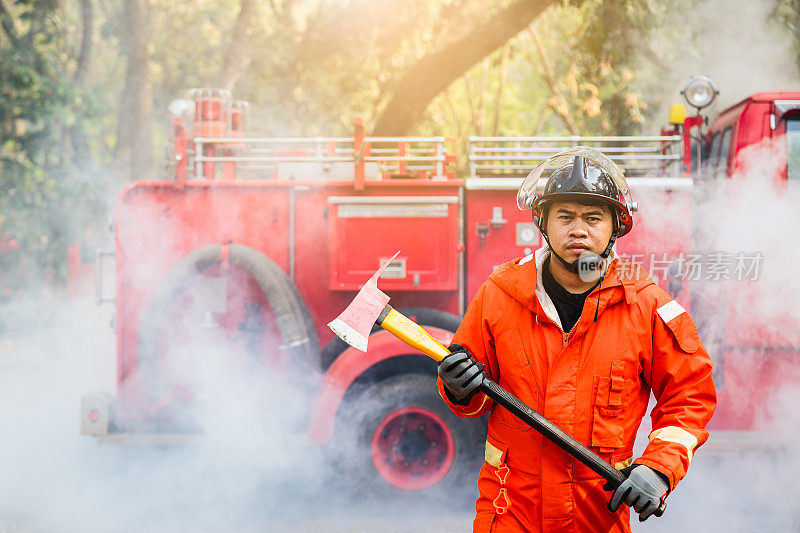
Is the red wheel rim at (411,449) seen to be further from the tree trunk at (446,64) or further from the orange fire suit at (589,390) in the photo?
the tree trunk at (446,64)

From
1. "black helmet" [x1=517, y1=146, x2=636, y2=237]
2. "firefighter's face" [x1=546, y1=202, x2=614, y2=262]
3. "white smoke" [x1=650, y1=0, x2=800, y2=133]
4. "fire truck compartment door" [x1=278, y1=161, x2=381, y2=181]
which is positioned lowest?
"firefighter's face" [x1=546, y1=202, x2=614, y2=262]

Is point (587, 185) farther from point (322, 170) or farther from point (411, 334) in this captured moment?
point (322, 170)

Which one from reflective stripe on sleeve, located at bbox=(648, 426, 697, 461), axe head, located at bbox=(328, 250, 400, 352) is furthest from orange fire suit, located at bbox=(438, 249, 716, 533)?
axe head, located at bbox=(328, 250, 400, 352)

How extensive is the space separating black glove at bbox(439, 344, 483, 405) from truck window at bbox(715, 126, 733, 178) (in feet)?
11.4

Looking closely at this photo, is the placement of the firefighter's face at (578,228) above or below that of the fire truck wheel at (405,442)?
above

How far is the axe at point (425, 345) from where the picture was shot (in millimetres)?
2086

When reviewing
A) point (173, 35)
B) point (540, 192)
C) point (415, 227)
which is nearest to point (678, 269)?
point (415, 227)

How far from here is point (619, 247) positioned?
4785mm

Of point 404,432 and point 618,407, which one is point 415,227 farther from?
point 618,407

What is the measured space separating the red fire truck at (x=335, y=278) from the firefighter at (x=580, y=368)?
2.24 metres

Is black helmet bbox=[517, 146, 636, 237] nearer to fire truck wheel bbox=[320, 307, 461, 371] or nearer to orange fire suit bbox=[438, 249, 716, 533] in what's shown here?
orange fire suit bbox=[438, 249, 716, 533]

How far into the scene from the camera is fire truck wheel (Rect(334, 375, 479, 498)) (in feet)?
15.1

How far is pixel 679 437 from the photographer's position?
2.09 m

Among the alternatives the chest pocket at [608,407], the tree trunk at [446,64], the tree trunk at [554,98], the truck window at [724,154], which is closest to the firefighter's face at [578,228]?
the chest pocket at [608,407]
